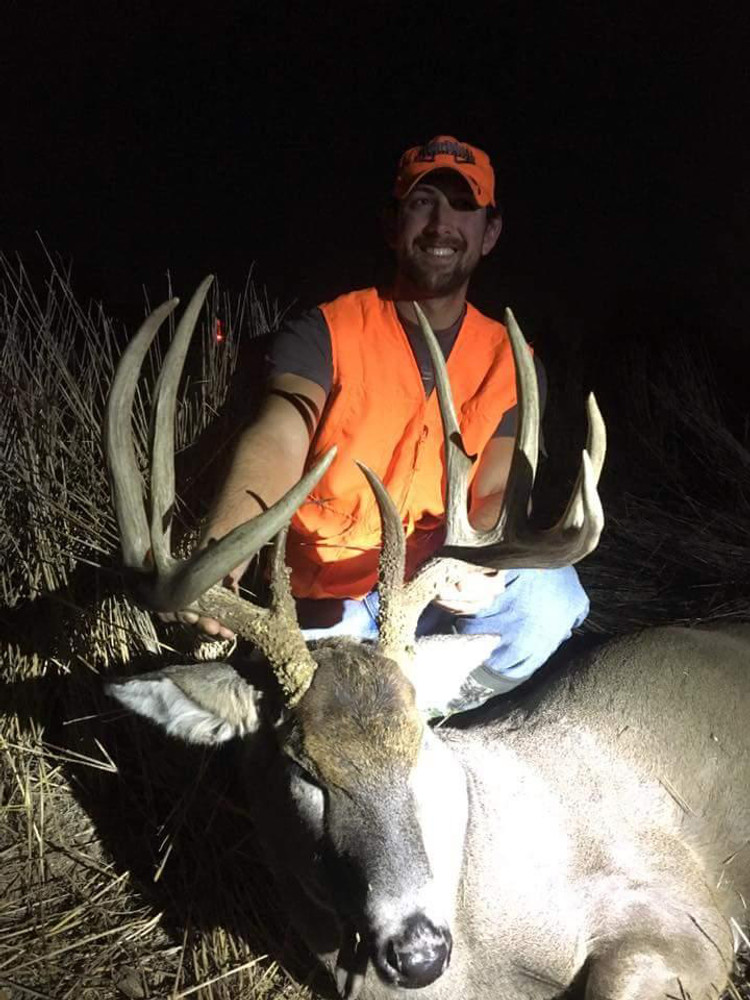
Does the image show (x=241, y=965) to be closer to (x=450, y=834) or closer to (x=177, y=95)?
(x=450, y=834)

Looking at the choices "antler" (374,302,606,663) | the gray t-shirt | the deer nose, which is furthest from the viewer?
the gray t-shirt

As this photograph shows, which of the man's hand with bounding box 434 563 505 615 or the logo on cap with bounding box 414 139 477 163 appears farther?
the logo on cap with bounding box 414 139 477 163

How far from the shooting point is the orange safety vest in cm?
290

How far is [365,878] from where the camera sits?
5.45 ft

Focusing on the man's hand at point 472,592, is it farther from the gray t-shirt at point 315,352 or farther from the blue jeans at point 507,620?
the gray t-shirt at point 315,352

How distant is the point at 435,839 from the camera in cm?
186

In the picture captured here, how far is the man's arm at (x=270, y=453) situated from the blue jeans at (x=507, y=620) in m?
0.60

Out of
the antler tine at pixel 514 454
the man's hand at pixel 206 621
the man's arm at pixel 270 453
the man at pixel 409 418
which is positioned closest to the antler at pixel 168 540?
the man's hand at pixel 206 621

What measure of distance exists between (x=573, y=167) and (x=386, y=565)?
8585 millimetres

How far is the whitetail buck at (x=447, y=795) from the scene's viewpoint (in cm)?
171

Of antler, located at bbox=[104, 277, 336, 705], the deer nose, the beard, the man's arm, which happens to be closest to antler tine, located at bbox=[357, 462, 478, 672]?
antler, located at bbox=[104, 277, 336, 705]

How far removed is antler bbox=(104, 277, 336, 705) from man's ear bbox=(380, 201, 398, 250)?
1563mm

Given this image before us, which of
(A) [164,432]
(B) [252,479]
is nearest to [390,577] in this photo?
(A) [164,432]

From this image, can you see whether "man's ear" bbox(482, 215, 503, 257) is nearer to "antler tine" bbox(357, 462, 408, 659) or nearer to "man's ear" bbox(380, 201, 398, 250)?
"man's ear" bbox(380, 201, 398, 250)
